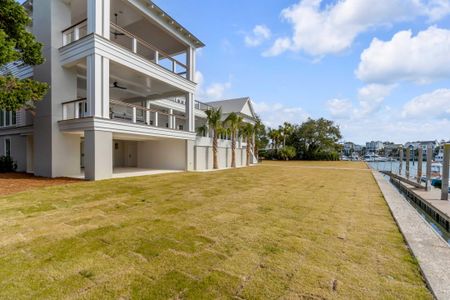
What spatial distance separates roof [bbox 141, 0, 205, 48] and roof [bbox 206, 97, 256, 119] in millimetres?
12760

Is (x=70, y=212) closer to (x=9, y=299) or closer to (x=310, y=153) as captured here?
(x=9, y=299)

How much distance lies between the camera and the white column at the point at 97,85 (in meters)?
10.2

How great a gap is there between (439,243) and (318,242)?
212 cm

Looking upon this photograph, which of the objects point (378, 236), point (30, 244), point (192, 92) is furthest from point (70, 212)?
point (192, 92)

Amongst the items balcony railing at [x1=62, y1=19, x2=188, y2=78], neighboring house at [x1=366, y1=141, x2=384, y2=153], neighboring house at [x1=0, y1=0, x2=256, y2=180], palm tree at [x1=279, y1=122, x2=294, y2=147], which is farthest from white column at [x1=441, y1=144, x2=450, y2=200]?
neighboring house at [x1=366, y1=141, x2=384, y2=153]

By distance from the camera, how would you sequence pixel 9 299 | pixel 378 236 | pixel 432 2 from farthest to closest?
pixel 432 2
pixel 378 236
pixel 9 299

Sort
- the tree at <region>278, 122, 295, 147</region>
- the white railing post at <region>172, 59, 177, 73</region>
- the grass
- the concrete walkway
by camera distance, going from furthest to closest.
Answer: the tree at <region>278, 122, 295, 147</region>
the white railing post at <region>172, 59, 177, 73</region>
the concrete walkway
the grass

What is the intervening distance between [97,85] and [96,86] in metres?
0.08

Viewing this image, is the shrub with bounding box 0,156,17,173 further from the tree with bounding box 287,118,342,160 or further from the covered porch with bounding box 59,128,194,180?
the tree with bounding box 287,118,342,160

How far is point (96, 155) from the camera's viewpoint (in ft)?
33.1

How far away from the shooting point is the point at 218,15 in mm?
13133

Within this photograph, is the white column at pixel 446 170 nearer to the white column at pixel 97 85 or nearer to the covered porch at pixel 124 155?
the covered porch at pixel 124 155

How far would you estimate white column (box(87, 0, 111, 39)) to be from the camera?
1024cm

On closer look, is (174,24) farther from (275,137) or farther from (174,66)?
(275,137)
